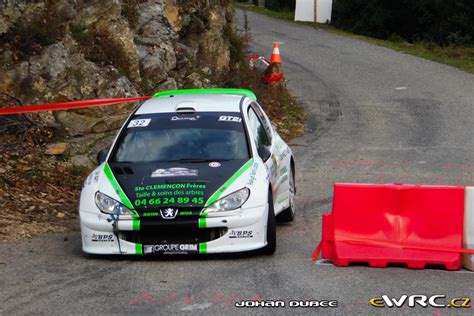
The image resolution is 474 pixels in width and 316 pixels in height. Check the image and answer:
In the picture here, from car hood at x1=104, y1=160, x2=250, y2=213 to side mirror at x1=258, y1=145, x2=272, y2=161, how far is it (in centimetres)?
34

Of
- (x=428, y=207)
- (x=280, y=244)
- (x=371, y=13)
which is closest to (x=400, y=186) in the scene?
(x=428, y=207)

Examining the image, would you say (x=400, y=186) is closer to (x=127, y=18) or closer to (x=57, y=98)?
(x=57, y=98)

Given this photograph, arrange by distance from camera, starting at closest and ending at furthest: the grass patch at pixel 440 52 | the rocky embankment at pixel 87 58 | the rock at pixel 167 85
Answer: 1. the rocky embankment at pixel 87 58
2. the rock at pixel 167 85
3. the grass patch at pixel 440 52

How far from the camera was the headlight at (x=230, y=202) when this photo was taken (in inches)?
361

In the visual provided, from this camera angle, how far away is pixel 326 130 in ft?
64.3

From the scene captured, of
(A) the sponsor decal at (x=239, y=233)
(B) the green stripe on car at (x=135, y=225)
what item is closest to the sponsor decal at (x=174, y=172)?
(B) the green stripe on car at (x=135, y=225)

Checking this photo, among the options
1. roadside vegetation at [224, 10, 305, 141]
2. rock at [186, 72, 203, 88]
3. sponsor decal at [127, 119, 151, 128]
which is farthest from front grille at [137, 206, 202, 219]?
roadside vegetation at [224, 10, 305, 141]

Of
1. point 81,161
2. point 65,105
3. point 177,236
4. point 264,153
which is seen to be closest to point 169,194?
point 177,236

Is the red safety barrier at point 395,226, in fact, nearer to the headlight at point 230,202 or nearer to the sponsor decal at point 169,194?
the headlight at point 230,202

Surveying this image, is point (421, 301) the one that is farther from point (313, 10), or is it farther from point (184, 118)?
point (313, 10)

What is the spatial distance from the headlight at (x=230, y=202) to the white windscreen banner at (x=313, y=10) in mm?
31783

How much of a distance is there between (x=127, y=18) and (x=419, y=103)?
8.07 m

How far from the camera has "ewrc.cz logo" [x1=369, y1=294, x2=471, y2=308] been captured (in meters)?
7.64

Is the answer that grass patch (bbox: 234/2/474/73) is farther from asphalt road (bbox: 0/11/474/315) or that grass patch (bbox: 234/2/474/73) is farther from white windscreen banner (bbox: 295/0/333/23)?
white windscreen banner (bbox: 295/0/333/23)
